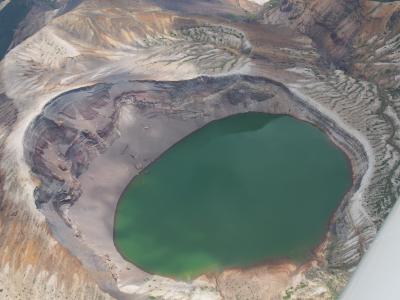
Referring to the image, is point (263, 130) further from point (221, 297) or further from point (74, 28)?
point (74, 28)

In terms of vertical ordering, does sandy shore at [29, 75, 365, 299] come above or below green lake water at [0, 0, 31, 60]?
above

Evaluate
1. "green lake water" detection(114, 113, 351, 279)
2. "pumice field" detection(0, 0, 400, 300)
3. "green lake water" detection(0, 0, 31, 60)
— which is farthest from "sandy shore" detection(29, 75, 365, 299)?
"green lake water" detection(0, 0, 31, 60)

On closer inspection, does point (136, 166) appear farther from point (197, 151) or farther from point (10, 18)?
point (10, 18)

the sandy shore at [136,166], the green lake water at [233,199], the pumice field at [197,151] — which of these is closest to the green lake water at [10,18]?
the pumice field at [197,151]

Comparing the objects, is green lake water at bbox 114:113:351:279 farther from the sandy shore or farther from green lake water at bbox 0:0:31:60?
green lake water at bbox 0:0:31:60

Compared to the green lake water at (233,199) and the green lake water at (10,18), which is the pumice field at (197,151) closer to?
the green lake water at (233,199)

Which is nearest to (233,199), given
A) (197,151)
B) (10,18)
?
(197,151)

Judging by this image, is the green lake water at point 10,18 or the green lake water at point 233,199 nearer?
the green lake water at point 233,199
